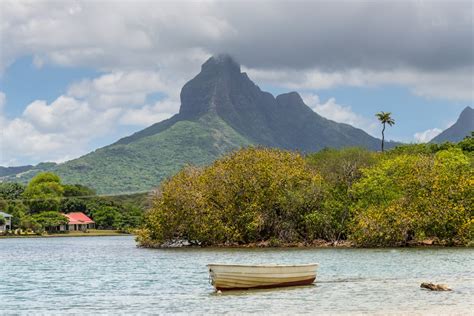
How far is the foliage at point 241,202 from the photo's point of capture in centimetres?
8162

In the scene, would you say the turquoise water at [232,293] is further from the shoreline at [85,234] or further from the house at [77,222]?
the house at [77,222]

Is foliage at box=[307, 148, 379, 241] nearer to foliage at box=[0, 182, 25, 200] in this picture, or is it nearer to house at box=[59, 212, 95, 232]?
house at box=[59, 212, 95, 232]

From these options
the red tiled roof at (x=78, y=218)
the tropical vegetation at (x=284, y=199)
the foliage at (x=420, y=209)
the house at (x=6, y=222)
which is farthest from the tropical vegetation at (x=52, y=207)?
the foliage at (x=420, y=209)

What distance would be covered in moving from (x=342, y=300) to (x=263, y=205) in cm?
4689

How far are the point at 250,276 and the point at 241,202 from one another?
144 ft

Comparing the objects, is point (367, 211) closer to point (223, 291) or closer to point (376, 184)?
point (376, 184)

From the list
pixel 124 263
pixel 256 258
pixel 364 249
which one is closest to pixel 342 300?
pixel 256 258

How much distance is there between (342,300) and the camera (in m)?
35.2

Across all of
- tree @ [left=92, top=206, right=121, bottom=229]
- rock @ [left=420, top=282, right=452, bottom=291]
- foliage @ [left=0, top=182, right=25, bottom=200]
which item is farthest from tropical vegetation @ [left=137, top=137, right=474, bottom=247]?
foliage @ [left=0, top=182, right=25, bottom=200]

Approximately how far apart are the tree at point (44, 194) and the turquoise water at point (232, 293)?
10348 centimetres

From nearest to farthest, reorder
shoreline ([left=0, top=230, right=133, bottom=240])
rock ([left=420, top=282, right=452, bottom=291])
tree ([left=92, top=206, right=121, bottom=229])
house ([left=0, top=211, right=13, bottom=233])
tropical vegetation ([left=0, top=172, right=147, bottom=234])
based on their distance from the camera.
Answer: rock ([left=420, top=282, right=452, bottom=291]) < shoreline ([left=0, top=230, right=133, bottom=240]) < house ([left=0, top=211, right=13, bottom=233]) < tropical vegetation ([left=0, top=172, right=147, bottom=234]) < tree ([left=92, top=206, right=121, bottom=229])

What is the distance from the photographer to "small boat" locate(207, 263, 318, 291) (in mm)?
37969

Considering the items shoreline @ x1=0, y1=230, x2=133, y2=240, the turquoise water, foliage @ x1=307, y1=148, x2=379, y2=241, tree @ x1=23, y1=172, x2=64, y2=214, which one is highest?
tree @ x1=23, y1=172, x2=64, y2=214

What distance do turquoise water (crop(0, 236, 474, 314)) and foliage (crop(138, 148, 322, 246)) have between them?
13.7 metres
